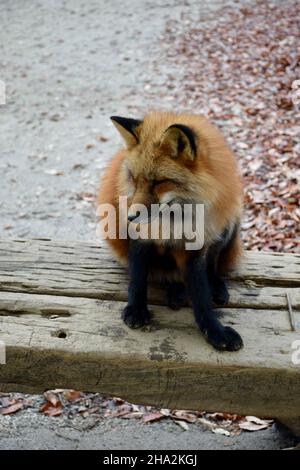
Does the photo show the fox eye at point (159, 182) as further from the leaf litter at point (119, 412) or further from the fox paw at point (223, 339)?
the leaf litter at point (119, 412)

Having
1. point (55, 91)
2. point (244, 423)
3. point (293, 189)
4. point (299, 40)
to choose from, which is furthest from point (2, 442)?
point (299, 40)

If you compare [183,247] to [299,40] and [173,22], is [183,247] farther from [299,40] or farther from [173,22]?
[173,22]

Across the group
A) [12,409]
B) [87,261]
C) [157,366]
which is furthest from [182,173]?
[12,409]

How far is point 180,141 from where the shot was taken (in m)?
2.41

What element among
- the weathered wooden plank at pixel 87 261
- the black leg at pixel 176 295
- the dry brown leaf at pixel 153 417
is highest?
the weathered wooden plank at pixel 87 261

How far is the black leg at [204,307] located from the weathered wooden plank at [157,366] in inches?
2.4

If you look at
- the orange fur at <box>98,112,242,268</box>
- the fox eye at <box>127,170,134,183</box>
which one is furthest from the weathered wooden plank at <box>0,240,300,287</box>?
the fox eye at <box>127,170,134,183</box>

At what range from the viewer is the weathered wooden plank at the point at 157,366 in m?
2.47

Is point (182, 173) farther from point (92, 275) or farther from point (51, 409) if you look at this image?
point (51, 409)

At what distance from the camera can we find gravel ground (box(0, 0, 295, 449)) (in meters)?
3.50

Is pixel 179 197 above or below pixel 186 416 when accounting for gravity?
above

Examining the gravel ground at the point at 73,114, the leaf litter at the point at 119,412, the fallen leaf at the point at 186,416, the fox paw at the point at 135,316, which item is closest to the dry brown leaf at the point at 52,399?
the leaf litter at the point at 119,412

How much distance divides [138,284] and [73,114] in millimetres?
6983

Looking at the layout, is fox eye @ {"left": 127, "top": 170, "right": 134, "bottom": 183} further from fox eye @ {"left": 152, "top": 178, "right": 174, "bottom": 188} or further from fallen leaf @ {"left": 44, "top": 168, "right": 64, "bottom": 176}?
fallen leaf @ {"left": 44, "top": 168, "right": 64, "bottom": 176}
